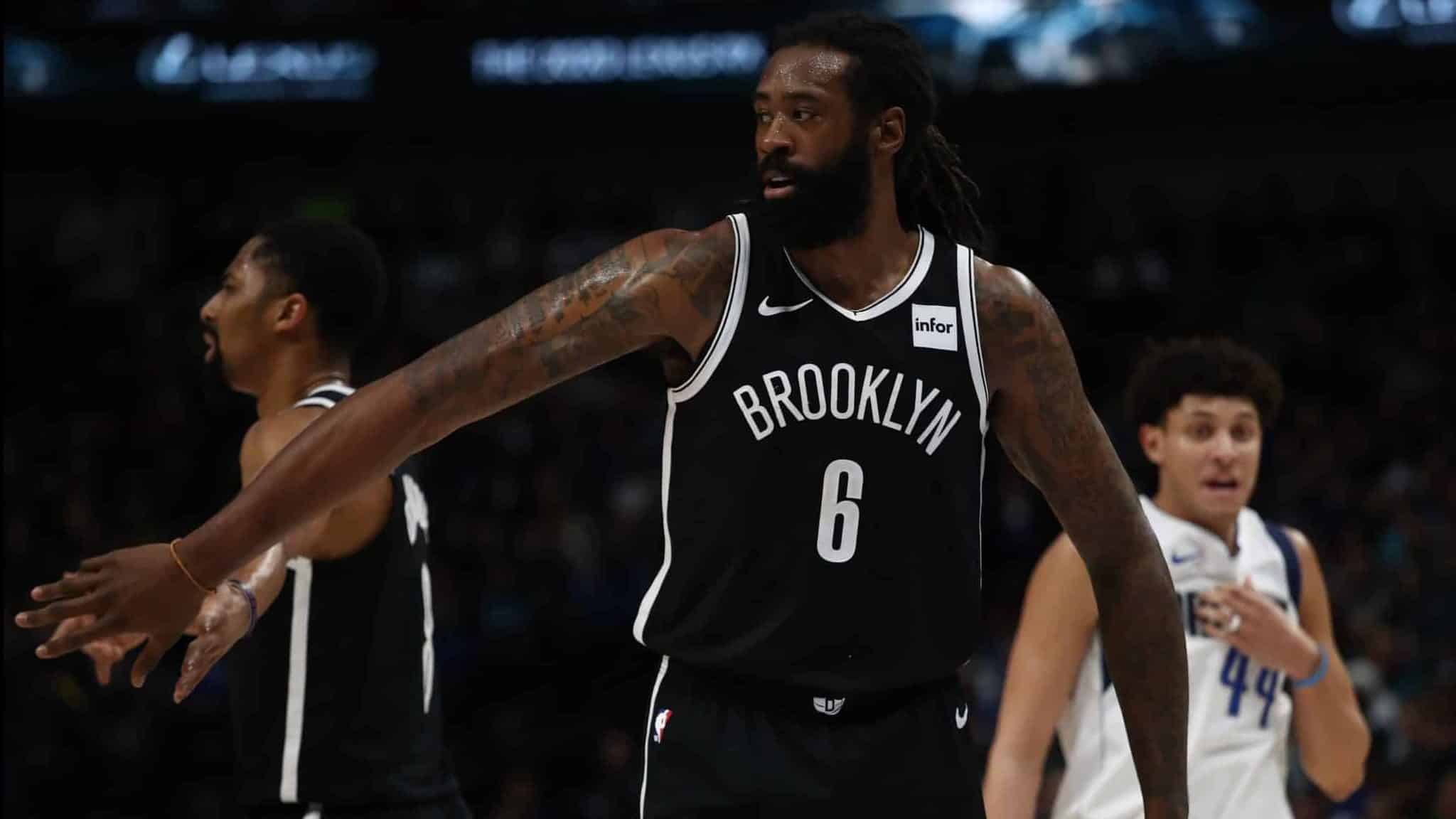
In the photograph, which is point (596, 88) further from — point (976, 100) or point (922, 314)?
point (922, 314)

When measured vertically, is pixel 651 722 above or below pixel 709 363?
below

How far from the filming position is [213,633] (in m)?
3.04

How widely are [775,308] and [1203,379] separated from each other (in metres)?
1.96

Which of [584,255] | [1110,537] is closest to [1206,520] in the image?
[1110,537]

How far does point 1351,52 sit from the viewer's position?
35.2 ft

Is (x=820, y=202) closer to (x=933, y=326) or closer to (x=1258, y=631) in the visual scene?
(x=933, y=326)

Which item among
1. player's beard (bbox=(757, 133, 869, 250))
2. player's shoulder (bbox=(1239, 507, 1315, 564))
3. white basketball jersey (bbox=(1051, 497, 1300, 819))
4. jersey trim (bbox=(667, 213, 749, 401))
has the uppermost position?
player's beard (bbox=(757, 133, 869, 250))

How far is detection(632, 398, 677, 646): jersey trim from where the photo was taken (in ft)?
9.30

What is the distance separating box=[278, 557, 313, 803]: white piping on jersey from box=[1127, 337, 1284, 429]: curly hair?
216cm

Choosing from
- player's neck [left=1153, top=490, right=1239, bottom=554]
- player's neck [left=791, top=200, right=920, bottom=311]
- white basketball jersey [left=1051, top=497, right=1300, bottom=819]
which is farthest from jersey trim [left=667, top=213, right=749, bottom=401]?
player's neck [left=1153, top=490, right=1239, bottom=554]

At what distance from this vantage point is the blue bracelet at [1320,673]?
418 cm

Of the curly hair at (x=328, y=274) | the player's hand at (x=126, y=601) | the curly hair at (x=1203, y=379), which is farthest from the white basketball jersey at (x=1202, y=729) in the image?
the player's hand at (x=126, y=601)

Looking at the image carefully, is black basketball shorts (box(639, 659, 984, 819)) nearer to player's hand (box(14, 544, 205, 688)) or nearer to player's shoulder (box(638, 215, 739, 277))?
player's shoulder (box(638, 215, 739, 277))

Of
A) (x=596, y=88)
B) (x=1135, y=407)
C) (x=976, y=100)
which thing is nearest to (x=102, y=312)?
(x=596, y=88)
